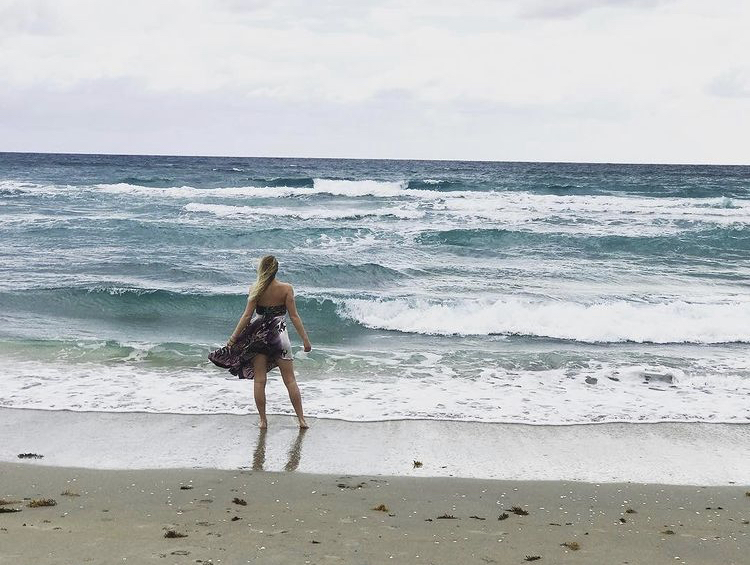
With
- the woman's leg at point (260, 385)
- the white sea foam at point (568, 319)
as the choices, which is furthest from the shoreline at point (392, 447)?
the white sea foam at point (568, 319)

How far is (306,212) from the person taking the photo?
30.4 m

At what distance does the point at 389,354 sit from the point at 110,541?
6.51 metres

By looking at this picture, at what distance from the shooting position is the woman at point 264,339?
6793mm

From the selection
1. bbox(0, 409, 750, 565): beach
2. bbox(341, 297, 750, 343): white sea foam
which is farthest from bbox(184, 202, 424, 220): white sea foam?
bbox(0, 409, 750, 565): beach

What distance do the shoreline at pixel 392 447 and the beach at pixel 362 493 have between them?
0.08ft

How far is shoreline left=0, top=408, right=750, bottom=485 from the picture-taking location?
19.5 feet

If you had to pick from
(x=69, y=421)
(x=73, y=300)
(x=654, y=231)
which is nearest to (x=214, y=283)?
(x=73, y=300)

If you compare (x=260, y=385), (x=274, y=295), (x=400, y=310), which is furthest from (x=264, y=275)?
(x=400, y=310)

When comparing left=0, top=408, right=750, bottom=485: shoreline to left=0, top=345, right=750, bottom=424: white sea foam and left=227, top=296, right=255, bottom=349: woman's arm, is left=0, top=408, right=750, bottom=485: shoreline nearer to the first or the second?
left=0, top=345, right=750, bottom=424: white sea foam

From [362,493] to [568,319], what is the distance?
8133 mm

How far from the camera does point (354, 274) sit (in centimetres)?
1697

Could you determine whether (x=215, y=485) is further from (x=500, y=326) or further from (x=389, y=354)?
(x=500, y=326)

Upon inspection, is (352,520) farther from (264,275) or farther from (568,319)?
(568,319)

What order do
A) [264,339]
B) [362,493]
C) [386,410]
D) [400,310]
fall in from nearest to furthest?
1. [362,493]
2. [264,339]
3. [386,410]
4. [400,310]
